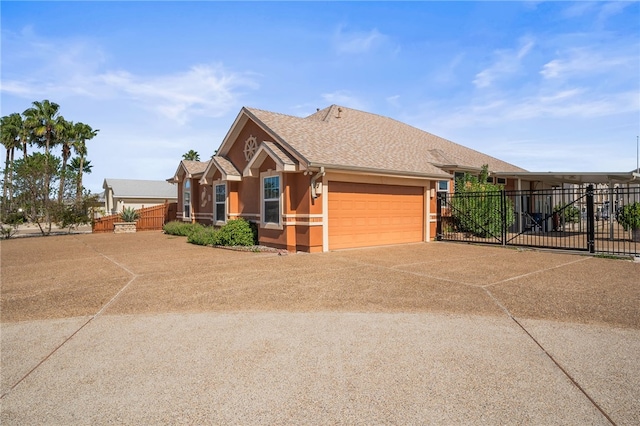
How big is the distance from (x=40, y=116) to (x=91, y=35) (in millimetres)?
36173

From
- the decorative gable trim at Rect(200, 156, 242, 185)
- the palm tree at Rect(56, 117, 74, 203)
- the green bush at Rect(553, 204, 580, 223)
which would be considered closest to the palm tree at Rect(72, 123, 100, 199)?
the palm tree at Rect(56, 117, 74, 203)

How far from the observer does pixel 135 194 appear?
1660 inches

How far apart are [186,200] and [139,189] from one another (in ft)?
77.6

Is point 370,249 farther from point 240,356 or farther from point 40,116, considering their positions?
point 40,116

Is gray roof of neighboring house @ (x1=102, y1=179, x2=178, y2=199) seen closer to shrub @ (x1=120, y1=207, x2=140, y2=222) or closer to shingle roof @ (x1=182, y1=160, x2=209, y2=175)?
shrub @ (x1=120, y1=207, x2=140, y2=222)

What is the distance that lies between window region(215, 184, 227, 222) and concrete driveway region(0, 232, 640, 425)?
9.10 metres

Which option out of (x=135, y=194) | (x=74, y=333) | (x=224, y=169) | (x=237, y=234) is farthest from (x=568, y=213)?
(x=135, y=194)

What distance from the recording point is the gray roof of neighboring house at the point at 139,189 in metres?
42.0

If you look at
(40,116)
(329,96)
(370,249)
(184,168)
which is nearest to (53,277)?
(370,249)

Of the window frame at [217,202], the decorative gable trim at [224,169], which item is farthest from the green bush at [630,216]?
the window frame at [217,202]

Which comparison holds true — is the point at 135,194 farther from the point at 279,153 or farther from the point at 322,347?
the point at 322,347

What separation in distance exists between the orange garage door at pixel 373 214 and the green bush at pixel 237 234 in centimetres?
356

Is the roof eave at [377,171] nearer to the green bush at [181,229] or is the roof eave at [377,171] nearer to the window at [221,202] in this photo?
the window at [221,202]

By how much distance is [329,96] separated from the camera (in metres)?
25.3
